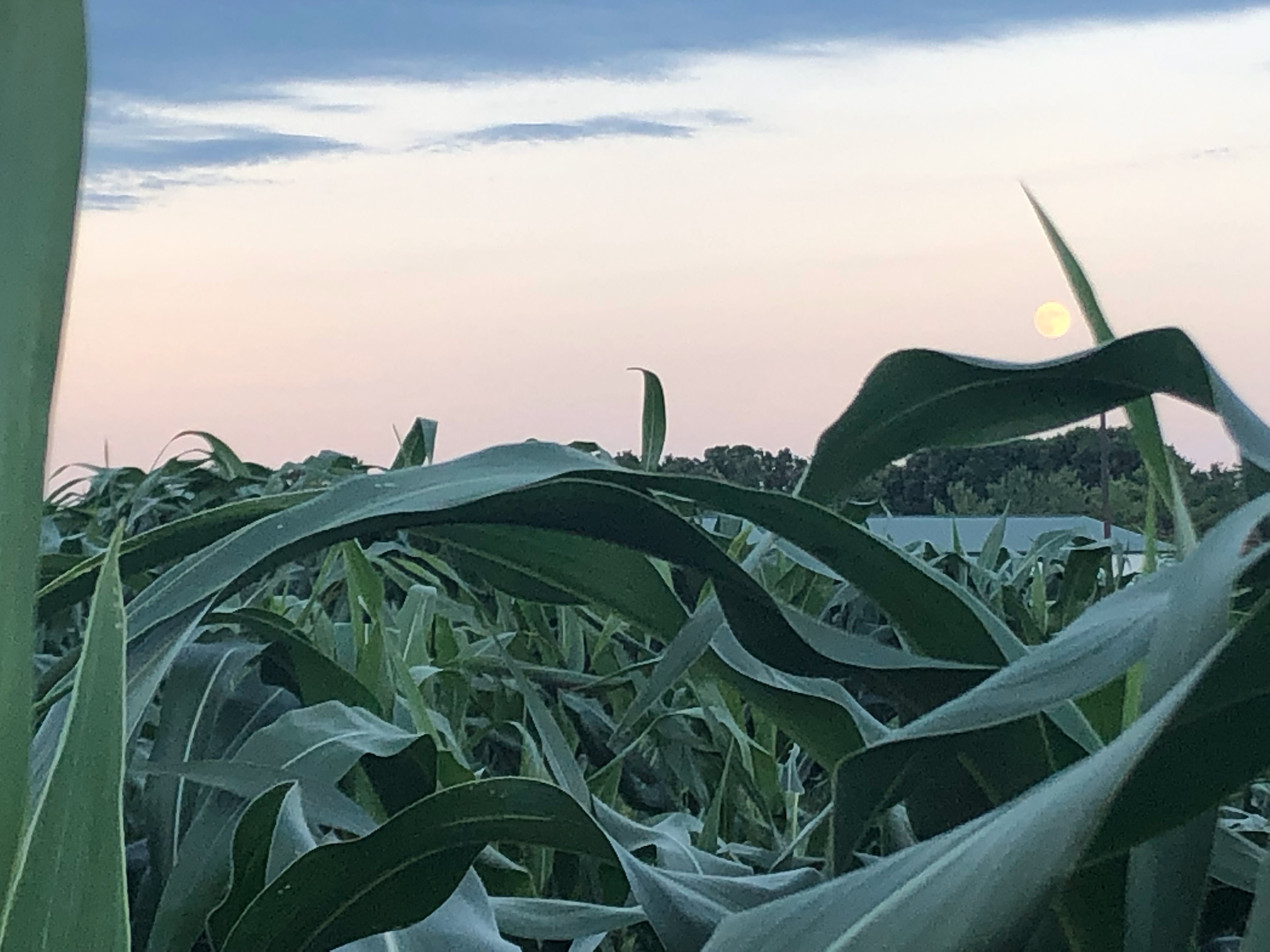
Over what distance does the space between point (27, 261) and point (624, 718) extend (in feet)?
0.62

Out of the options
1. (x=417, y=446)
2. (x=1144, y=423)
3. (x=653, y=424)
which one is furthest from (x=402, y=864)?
(x=417, y=446)

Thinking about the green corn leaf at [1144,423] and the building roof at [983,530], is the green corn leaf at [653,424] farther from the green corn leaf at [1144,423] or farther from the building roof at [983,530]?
the building roof at [983,530]

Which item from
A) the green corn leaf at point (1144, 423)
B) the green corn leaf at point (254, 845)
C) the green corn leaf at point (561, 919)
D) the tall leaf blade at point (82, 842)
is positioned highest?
the green corn leaf at point (1144, 423)

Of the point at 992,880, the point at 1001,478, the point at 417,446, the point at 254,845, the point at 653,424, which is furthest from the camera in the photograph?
the point at 1001,478

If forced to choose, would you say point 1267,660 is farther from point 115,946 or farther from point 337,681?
point 337,681

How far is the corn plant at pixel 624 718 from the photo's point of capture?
0.13 meters

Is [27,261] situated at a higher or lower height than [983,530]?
higher

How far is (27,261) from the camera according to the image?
5.1 inches

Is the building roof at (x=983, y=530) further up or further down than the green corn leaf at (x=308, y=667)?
further down

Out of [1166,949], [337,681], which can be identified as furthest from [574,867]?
[1166,949]

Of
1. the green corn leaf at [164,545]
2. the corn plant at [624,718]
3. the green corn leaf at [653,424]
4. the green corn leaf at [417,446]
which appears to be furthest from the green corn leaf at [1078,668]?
the green corn leaf at [417,446]

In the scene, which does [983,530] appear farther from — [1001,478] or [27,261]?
[27,261]

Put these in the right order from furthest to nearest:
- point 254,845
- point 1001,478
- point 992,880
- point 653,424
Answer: point 1001,478 → point 653,424 → point 254,845 → point 992,880

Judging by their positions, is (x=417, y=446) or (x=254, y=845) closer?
(x=254, y=845)
